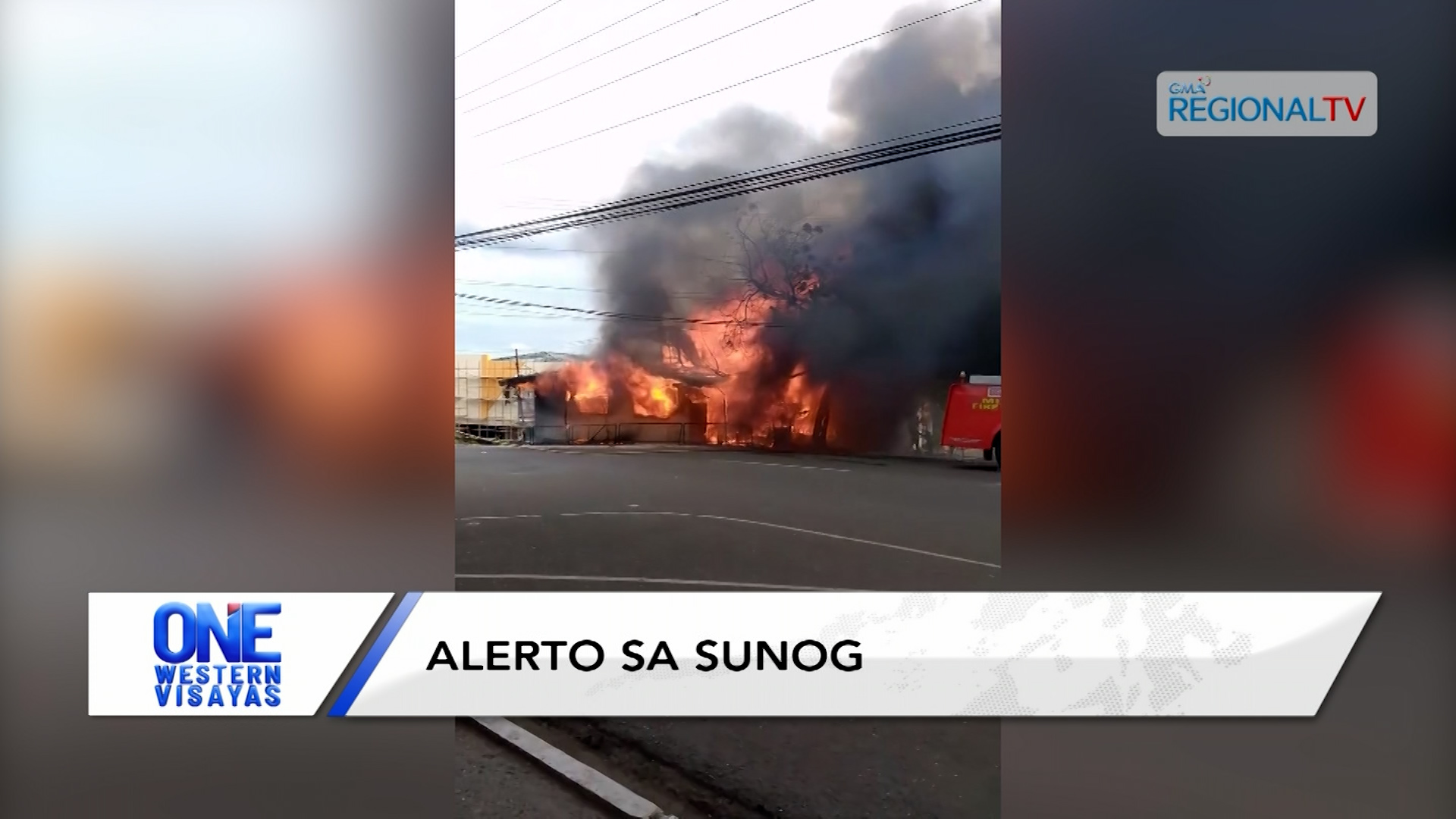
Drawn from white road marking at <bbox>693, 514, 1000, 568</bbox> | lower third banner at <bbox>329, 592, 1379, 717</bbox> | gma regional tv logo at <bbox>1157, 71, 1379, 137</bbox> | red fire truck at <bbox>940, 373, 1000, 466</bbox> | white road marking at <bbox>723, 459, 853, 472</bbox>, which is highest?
gma regional tv logo at <bbox>1157, 71, 1379, 137</bbox>

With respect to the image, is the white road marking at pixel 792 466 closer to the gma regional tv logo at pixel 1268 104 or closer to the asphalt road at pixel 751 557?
the asphalt road at pixel 751 557

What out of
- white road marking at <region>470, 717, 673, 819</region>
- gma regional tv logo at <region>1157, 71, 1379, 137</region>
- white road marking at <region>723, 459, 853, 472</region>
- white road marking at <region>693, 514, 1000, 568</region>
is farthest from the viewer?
white road marking at <region>723, 459, 853, 472</region>

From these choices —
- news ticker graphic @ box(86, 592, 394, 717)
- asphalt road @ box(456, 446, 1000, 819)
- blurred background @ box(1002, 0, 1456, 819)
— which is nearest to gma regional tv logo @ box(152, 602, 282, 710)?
news ticker graphic @ box(86, 592, 394, 717)

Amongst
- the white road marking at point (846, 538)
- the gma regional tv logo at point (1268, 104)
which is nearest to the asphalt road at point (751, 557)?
the white road marking at point (846, 538)

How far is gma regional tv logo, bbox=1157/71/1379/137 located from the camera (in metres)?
2.22

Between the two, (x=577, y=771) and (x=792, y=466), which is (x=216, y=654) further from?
(x=792, y=466)

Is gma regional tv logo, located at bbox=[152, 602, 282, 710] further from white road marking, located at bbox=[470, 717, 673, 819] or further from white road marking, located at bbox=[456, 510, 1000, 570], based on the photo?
white road marking, located at bbox=[456, 510, 1000, 570]

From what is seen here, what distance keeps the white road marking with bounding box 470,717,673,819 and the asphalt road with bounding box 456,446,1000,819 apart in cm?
6

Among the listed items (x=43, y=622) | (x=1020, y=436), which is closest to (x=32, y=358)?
(x=43, y=622)

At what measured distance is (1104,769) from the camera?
2297 mm

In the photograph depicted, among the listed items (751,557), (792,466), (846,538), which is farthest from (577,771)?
(792,466)

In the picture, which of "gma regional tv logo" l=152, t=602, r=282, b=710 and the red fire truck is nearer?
"gma regional tv logo" l=152, t=602, r=282, b=710

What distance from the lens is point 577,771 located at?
2.66 meters

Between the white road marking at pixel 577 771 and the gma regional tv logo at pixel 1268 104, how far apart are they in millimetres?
2940
